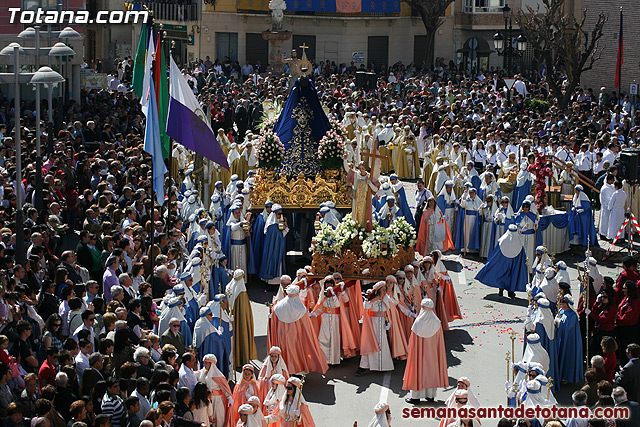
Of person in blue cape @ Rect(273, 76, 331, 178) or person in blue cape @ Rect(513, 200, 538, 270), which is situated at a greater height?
person in blue cape @ Rect(273, 76, 331, 178)

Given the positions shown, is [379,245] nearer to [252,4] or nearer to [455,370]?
[455,370]

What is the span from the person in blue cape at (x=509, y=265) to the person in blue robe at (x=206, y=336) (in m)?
6.48

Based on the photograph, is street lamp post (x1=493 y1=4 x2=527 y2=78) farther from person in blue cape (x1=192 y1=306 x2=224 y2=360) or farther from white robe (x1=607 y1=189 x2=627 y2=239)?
person in blue cape (x1=192 y1=306 x2=224 y2=360)

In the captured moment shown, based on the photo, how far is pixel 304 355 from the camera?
14.2 metres

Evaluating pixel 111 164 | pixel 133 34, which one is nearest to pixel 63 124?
pixel 111 164

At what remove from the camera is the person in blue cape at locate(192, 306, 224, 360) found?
13.2 meters

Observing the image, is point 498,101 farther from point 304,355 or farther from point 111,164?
point 304,355

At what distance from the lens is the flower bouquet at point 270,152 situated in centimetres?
1942

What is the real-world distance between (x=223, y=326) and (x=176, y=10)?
133 feet

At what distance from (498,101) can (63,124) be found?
15.0 meters

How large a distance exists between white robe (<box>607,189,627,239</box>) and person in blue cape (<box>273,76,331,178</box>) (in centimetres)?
620

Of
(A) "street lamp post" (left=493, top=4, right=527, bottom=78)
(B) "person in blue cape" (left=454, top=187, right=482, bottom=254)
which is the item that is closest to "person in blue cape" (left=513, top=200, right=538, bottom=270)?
(B) "person in blue cape" (left=454, top=187, right=482, bottom=254)

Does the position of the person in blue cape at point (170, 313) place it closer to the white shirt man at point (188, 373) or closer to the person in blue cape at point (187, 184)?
the white shirt man at point (188, 373)

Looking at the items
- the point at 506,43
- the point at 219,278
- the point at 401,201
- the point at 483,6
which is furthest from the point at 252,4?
the point at 219,278
